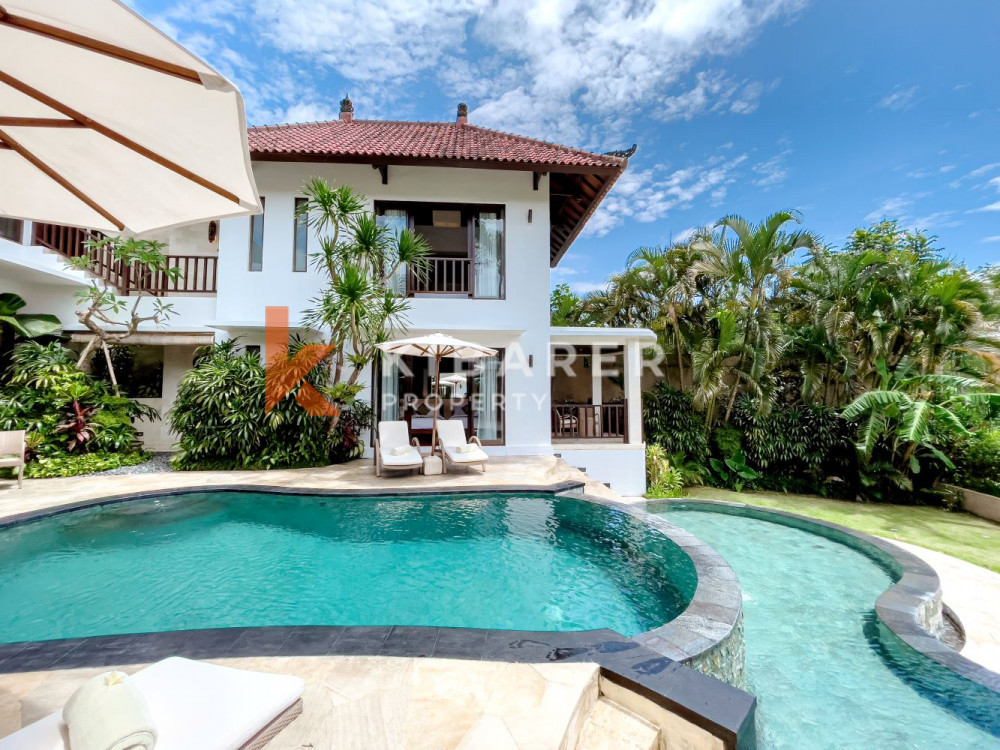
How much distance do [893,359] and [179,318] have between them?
69.5ft

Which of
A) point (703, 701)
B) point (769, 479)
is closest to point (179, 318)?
point (703, 701)

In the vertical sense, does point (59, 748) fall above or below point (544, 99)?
below

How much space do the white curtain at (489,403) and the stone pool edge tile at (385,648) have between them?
28.8 ft

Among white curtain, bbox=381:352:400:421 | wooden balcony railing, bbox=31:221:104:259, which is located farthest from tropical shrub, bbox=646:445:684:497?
wooden balcony railing, bbox=31:221:104:259

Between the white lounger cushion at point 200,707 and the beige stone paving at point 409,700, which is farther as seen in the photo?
the beige stone paving at point 409,700

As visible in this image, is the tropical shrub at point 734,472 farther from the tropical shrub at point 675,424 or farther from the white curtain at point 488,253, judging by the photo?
the white curtain at point 488,253

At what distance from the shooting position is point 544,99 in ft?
61.6

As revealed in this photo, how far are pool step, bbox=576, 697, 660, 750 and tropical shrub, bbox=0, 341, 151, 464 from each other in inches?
474

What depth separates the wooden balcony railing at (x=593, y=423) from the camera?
512 inches

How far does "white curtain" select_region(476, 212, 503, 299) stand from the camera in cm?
1223

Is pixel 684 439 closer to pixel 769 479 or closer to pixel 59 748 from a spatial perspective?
pixel 769 479

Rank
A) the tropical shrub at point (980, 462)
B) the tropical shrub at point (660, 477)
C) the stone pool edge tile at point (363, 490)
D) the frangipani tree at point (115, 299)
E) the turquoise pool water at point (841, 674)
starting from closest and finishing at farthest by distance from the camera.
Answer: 1. the turquoise pool water at point (841, 674)
2. the stone pool edge tile at point (363, 490)
3. the frangipani tree at point (115, 299)
4. the tropical shrub at point (980, 462)
5. the tropical shrub at point (660, 477)

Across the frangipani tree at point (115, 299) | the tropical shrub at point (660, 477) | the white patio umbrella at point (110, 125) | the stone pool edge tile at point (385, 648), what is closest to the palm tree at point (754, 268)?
the tropical shrub at point (660, 477)

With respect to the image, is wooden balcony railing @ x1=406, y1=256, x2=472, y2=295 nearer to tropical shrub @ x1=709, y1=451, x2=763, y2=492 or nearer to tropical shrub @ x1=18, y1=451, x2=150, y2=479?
tropical shrub @ x1=18, y1=451, x2=150, y2=479
